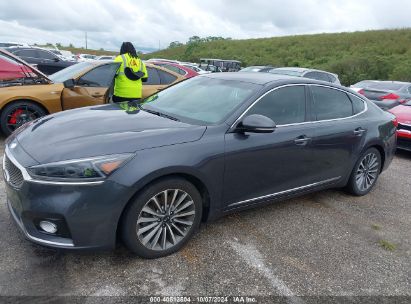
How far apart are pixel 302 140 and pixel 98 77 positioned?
14.0ft

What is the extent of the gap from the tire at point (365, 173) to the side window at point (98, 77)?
431 centimetres

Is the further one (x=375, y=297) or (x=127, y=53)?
(x=127, y=53)

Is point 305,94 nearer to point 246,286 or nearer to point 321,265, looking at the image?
point 321,265

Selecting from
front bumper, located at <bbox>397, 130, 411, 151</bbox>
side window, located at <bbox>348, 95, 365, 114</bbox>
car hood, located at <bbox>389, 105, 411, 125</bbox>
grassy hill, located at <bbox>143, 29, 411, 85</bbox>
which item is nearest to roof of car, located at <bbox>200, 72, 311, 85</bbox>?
side window, located at <bbox>348, 95, 365, 114</bbox>

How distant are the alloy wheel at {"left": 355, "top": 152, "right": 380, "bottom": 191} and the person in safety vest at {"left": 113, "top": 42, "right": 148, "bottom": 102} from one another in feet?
11.2

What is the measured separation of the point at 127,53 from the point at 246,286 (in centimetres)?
438

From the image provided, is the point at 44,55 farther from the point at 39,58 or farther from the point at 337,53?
the point at 337,53

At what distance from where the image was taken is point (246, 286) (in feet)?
9.14

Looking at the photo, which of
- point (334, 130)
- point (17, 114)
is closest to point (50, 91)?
point (17, 114)

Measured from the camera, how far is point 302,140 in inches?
148

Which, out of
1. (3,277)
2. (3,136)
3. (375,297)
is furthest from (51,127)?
(3,136)

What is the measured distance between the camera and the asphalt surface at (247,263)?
8.86 ft

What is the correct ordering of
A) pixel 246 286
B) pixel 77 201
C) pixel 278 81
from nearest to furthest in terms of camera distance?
pixel 77 201 < pixel 246 286 < pixel 278 81

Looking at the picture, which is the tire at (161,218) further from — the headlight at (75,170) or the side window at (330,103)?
the side window at (330,103)
